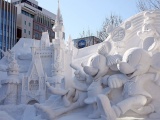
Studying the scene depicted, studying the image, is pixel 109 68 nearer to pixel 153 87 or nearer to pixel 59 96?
pixel 153 87

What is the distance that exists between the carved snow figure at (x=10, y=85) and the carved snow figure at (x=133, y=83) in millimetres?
6690

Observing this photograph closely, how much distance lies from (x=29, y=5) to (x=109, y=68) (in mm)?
41517

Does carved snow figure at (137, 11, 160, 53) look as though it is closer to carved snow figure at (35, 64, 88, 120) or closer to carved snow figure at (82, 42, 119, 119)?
carved snow figure at (82, 42, 119, 119)

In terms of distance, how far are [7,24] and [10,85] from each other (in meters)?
28.8

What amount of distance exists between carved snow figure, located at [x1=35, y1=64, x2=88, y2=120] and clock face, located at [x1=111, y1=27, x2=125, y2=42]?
707 millimetres

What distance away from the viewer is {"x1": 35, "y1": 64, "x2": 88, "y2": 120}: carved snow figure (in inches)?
115

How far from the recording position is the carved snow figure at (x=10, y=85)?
895 cm

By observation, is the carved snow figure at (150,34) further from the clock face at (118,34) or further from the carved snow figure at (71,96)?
the carved snow figure at (71,96)

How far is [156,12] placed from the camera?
136 inches

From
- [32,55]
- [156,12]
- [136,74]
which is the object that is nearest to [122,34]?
[156,12]

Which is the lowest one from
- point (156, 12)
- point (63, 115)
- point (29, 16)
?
point (63, 115)

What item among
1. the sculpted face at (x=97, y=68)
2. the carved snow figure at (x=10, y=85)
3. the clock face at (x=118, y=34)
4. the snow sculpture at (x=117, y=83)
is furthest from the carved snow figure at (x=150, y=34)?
the carved snow figure at (x=10, y=85)

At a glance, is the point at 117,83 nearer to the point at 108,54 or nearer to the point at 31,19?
the point at 108,54

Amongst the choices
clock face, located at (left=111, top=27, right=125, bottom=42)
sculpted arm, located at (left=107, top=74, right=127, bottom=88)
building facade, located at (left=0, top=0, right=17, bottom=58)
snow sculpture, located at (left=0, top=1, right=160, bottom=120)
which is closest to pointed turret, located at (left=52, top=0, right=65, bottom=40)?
snow sculpture, located at (left=0, top=1, right=160, bottom=120)
